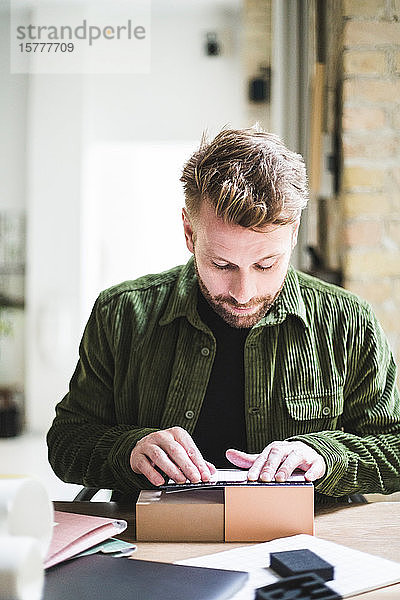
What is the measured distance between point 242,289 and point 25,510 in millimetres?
710

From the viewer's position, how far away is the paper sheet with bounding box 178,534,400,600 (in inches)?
42.1

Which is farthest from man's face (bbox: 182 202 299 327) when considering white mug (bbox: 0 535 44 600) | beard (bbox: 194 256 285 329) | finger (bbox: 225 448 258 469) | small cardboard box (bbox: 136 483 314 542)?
white mug (bbox: 0 535 44 600)

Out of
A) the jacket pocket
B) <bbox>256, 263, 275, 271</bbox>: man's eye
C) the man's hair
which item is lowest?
the jacket pocket

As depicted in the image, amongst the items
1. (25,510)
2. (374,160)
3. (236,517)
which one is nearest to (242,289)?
(236,517)

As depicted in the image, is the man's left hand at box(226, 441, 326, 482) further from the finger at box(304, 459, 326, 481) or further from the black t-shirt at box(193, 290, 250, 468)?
the black t-shirt at box(193, 290, 250, 468)


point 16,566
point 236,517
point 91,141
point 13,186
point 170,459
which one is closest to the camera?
point 16,566

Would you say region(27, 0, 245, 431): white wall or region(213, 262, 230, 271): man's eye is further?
region(27, 0, 245, 431): white wall

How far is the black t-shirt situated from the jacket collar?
83mm

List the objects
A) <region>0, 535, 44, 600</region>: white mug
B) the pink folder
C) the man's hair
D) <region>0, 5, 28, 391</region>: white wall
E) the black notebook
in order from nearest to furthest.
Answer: <region>0, 535, 44, 600</region>: white mug
the black notebook
the pink folder
the man's hair
<region>0, 5, 28, 391</region>: white wall

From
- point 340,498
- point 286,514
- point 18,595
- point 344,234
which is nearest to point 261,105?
point 344,234

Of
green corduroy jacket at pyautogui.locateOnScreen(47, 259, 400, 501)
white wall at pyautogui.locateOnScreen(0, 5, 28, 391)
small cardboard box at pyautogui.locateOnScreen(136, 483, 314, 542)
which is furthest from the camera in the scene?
white wall at pyautogui.locateOnScreen(0, 5, 28, 391)

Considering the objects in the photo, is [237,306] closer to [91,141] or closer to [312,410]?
[312,410]

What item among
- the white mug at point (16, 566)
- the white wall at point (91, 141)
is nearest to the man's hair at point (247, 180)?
the white mug at point (16, 566)

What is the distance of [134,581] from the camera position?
3.53 feet
